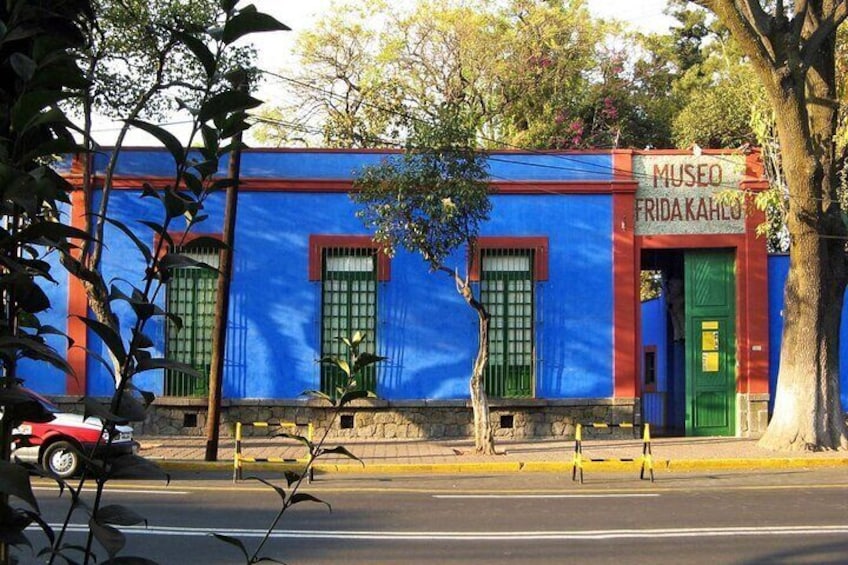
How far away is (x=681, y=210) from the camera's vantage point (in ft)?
68.9

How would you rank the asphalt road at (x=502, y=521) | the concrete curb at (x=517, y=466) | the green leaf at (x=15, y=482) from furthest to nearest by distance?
the concrete curb at (x=517, y=466), the asphalt road at (x=502, y=521), the green leaf at (x=15, y=482)

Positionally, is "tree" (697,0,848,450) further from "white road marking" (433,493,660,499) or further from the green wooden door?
"white road marking" (433,493,660,499)

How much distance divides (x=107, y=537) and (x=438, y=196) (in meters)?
15.3

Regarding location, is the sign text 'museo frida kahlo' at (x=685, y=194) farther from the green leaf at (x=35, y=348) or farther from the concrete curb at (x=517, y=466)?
the green leaf at (x=35, y=348)

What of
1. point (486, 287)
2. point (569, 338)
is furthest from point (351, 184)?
point (569, 338)

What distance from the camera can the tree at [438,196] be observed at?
682 inches

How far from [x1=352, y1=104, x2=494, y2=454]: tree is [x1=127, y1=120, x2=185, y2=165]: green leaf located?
48.1 ft

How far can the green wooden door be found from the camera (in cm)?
2116

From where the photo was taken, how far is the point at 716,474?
632 inches

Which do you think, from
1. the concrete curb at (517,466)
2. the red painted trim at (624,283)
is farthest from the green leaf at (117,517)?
the red painted trim at (624,283)

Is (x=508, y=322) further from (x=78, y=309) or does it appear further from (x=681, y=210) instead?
(x=78, y=309)

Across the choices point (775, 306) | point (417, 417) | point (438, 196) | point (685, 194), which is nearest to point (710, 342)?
point (775, 306)

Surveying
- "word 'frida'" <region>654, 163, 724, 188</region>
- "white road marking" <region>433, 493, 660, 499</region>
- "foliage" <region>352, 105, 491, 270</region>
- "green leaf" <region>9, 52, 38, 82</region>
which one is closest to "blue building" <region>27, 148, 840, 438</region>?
"word 'frida'" <region>654, 163, 724, 188</region>

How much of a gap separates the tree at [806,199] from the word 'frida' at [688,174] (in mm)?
2700
